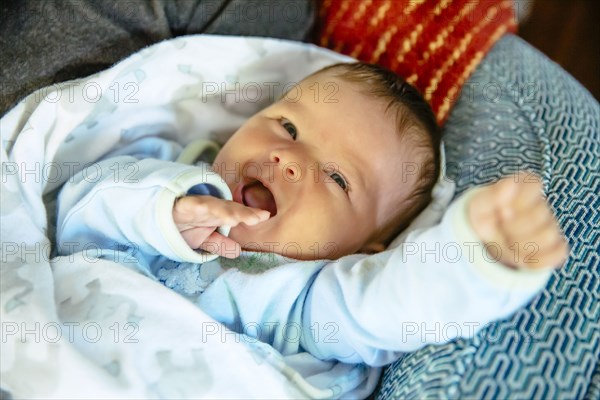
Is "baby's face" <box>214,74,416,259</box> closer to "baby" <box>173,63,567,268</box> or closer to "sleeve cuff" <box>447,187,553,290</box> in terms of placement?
"baby" <box>173,63,567,268</box>

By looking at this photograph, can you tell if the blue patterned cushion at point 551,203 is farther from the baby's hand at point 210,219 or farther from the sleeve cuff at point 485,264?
the baby's hand at point 210,219

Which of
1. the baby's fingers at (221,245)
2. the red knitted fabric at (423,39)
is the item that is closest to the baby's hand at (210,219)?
the baby's fingers at (221,245)

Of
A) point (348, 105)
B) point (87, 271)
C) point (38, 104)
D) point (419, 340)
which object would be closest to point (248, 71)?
point (348, 105)

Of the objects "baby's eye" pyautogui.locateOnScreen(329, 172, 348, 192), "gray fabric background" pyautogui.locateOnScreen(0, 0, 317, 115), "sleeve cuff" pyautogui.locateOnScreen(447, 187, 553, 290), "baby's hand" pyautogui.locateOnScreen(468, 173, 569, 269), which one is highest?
"baby's hand" pyautogui.locateOnScreen(468, 173, 569, 269)

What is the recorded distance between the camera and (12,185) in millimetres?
849

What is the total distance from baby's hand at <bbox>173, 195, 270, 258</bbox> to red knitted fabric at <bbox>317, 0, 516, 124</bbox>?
0.49m

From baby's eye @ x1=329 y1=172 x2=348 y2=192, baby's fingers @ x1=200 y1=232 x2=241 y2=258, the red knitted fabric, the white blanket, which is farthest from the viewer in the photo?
the red knitted fabric

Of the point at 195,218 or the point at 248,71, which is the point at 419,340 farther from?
the point at 248,71

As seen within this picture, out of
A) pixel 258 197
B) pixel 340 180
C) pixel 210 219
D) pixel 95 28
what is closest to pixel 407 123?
pixel 340 180

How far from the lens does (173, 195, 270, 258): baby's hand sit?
29.4 inches

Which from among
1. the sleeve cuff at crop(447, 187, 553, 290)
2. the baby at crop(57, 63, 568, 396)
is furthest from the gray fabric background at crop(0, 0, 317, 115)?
the sleeve cuff at crop(447, 187, 553, 290)

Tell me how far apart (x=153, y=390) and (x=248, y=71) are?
60 cm

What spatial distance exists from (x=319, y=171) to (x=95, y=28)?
0.39 m

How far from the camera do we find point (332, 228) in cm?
91
